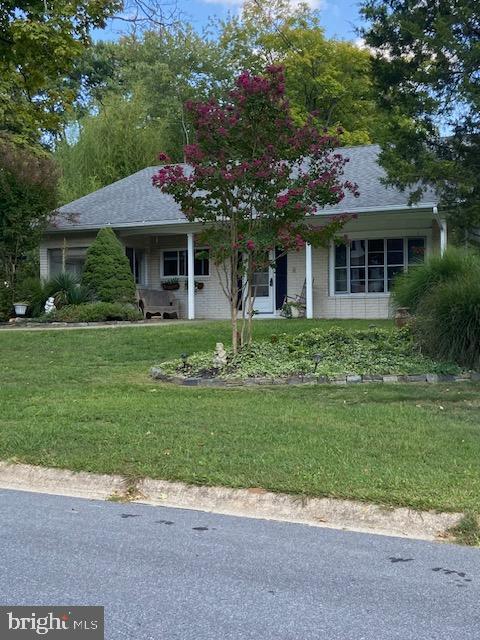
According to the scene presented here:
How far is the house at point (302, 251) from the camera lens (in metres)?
18.8

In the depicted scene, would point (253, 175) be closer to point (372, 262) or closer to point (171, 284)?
point (372, 262)

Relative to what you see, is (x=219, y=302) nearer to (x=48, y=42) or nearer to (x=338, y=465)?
(x=48, y=42)

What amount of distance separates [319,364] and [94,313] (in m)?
8.98

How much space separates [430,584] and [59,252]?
19836mm

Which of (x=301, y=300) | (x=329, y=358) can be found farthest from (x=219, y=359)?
(x=301, y=300)

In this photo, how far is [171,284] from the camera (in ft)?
72.7

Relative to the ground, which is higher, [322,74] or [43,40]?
[322,74]

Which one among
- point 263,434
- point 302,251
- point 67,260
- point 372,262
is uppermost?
point 302,251

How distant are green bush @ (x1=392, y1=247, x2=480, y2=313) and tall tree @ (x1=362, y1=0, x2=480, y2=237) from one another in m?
0.91

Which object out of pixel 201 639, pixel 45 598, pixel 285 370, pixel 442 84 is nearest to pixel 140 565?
pixel 45 598

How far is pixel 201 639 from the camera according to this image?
341 centimetres

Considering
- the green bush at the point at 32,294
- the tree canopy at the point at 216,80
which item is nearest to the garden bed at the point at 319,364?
the green bush at the point at 32,294

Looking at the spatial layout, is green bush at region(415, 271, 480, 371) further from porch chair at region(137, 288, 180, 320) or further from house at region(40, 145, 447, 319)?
porch chair at region(137, 288, 180, 320)

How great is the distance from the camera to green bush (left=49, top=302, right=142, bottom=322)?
Answer: 1814cm
